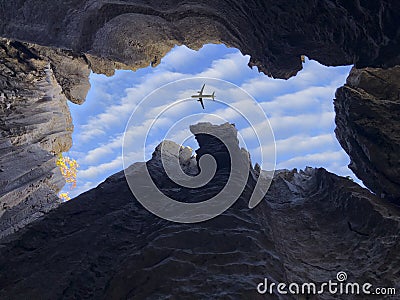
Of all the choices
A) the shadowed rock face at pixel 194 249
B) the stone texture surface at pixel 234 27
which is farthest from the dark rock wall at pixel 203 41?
the shadowed rock face at pixel 194 249

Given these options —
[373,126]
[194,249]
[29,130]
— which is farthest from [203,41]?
A: [194,249]

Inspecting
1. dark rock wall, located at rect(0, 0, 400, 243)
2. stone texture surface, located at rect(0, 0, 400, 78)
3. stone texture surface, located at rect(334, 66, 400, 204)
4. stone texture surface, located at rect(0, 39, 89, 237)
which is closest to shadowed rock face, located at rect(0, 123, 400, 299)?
stone texture surface, located at rect(334, 66, 400, 204)

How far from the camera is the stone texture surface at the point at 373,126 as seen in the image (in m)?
8.55

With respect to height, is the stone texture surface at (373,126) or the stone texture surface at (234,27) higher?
the stone texture surface at (234,27)

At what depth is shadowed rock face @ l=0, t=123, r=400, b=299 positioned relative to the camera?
19.5 ft

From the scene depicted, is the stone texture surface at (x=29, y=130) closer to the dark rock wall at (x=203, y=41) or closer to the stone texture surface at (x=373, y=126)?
the dark rock wall at (x=203, y=41)

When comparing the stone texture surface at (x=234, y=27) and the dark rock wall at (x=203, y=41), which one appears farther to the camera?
the dark rock wall at (x=203, y=41)

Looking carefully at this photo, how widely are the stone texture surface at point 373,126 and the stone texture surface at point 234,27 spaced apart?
1691 mm

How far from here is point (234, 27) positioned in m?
10.4

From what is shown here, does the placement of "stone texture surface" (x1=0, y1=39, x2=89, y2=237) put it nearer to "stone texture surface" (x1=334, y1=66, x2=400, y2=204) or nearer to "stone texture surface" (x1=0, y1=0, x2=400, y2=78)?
"stone texture surface" (x1=0, y1=0, x2=400, y2=78)

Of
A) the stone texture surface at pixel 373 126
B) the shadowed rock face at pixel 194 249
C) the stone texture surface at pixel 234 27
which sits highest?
the stone texture surface at pixel 234 27

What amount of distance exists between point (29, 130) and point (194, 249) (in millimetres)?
9103

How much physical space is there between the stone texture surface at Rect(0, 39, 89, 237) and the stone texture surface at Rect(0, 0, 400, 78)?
3672 millimetres

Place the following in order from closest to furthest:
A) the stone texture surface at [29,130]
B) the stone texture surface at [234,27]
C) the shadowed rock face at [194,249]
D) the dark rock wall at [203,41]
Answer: the shadowed rock face at [194,249], the stone texture surface at [234,27], the dark rock wall at [203,41], the stone texture surface at [29,130]
